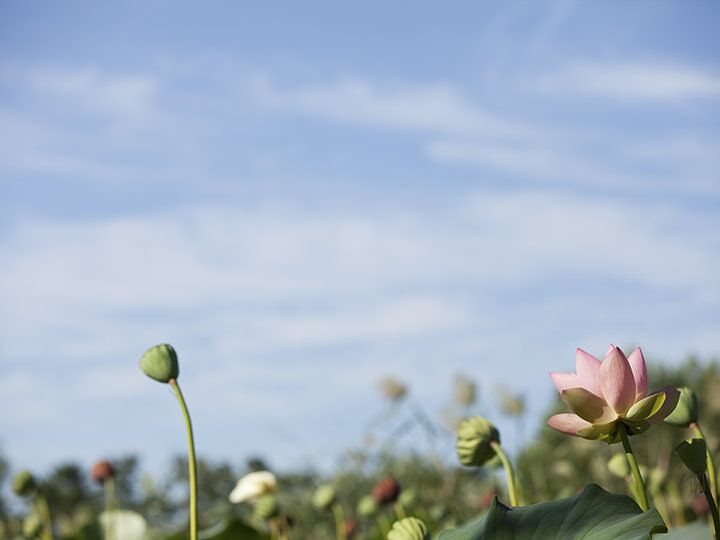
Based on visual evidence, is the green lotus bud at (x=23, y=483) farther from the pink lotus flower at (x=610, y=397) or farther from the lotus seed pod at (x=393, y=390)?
the lotus seed pod at (x=393, y=390)

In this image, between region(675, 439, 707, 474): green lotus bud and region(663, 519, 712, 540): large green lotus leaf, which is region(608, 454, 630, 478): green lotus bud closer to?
region(663, 519, 712, 540): large green lotus leaf

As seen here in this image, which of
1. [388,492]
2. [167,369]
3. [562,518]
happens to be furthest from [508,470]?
[388,492]

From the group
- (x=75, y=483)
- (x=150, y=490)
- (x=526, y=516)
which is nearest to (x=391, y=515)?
(x=150, y=490)

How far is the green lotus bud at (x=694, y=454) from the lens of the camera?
96 cm

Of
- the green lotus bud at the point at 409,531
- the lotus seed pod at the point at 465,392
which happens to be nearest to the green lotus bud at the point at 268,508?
the green lotus bud at the point at 409,531

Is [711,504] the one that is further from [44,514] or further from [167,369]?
[44,514]

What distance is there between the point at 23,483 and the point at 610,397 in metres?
1.37

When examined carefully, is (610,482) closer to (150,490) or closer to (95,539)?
(150,490)

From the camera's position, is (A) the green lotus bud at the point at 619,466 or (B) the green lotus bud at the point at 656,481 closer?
(A) the green lotus bud at the point at 619,466

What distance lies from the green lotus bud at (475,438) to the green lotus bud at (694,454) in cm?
31

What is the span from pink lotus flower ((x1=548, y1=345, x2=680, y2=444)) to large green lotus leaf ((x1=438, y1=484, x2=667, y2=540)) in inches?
2.7

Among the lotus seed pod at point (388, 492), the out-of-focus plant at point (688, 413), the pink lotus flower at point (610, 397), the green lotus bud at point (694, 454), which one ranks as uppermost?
the pink lotus flower at point (610, 397)

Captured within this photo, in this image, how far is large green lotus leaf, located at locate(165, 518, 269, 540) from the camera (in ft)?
6.11

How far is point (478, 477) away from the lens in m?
3.89
